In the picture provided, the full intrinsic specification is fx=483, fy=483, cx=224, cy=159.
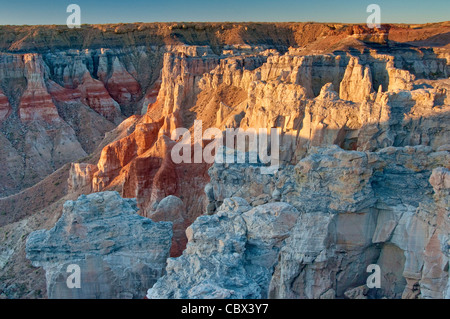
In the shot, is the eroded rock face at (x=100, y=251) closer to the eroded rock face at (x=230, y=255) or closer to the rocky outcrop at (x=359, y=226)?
the eroded rock face at (x=230, y=255)

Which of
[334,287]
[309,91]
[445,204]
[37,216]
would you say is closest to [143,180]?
[37,216]

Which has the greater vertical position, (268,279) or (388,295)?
(268,279)

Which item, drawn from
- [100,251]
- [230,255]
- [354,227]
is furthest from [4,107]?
[354,227]

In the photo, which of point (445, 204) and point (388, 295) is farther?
point (388, 295)

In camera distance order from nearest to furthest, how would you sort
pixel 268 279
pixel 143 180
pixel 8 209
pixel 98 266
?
pixel 268 279 → pixel 98 266 → pixel 143 180 → pixel 8 209

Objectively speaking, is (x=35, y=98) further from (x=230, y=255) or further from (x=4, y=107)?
(x=230, y=255)

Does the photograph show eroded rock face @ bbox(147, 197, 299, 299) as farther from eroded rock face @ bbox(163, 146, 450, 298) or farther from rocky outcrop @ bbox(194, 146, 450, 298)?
rocky outcrop @ bbox(194, 146, 450, 298)

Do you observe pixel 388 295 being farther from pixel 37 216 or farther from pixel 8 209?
pixel 8 209

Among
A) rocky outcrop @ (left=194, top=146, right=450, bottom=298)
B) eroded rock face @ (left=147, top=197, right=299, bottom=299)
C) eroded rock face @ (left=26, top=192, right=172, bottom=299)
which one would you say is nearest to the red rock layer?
eroded rock face @ (left=26, top=192, right=172, bottom=299)
